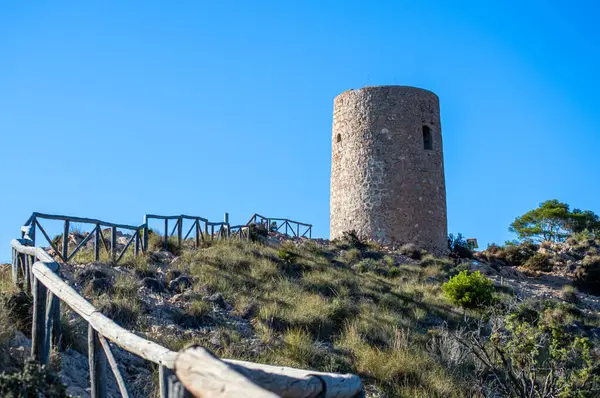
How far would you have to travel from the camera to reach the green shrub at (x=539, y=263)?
70.5ft

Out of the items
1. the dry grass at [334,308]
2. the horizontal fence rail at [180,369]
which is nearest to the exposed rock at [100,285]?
the dry grass at [334,308]

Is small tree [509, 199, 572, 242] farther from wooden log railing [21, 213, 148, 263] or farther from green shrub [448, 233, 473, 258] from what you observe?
wooden log railing [21, 213, 148, 263]

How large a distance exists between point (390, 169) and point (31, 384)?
1682 centimetres

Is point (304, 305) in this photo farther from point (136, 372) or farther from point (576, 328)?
point (576, 328)

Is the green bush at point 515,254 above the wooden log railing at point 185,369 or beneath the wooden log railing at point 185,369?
above

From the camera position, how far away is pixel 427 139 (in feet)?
69.3

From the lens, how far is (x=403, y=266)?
17.8 meters

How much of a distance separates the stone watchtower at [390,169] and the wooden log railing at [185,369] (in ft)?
50.3

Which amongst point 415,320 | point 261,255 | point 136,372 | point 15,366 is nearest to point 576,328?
point 415,320

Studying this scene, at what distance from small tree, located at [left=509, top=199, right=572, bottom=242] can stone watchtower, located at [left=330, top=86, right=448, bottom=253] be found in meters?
17.8

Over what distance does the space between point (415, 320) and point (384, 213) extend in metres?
7.61

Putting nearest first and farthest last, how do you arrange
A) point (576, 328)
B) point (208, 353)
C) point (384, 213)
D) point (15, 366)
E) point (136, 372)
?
point (208, 353) → point (15, 366) → point (136, 372) → point (576, 328) → point (384, 213)

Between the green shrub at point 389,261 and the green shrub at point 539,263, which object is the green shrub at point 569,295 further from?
the green shrub at point 389,261

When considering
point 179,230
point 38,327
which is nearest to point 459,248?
point 179,230
